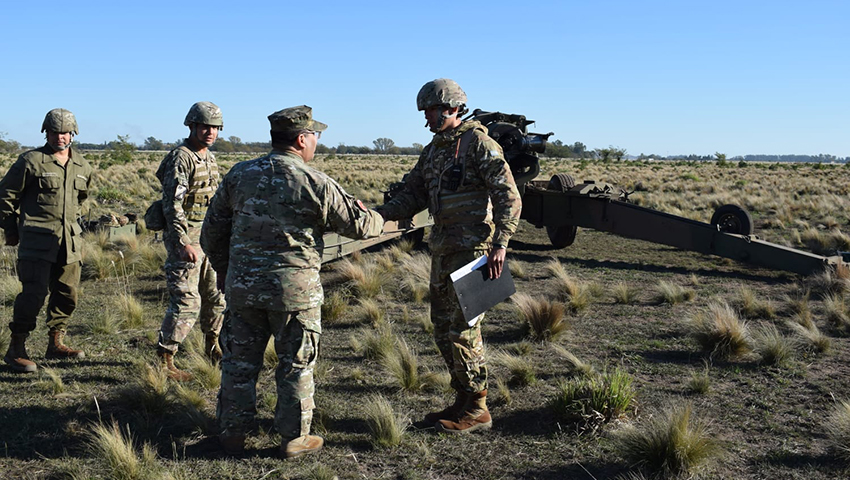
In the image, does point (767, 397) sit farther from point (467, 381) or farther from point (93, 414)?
point (93, 414)

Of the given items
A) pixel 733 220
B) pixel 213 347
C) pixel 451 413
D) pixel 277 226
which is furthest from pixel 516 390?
pixel 733 220

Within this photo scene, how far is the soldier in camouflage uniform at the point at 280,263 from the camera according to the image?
3.62m

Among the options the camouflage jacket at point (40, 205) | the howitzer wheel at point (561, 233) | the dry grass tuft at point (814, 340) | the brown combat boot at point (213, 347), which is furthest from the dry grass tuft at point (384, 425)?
the howitzer wheel at point (561, 233)

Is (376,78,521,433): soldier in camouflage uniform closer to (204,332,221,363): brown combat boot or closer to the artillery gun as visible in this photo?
(204,332,221,363): brown combat boot

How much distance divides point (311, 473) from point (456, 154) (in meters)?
2.03

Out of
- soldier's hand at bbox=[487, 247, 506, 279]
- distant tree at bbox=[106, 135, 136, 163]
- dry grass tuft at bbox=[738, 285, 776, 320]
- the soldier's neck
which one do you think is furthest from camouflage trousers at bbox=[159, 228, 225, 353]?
distant tree at bbox=[106, 135, 136, 163]

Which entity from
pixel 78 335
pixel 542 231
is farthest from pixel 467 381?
pixel 542 231

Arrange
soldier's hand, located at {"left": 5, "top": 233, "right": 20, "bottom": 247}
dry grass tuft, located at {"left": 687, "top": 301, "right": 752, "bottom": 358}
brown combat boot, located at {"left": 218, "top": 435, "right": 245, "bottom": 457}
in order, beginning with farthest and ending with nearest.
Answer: dry grass tuft, located at {"left": 687, "top": 301, "right": 752, "bottom": 358}, soldier's hand, located at {"left": 5, "top": 233, "right": 20, "bottom": 247}, brown combat boot, located at {"left": 218, "top": 435, "right": 245, "bottom": 457}

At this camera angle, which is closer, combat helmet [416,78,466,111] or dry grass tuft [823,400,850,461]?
dry grass tuft [823,400,850,461]

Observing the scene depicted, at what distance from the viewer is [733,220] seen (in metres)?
9.84

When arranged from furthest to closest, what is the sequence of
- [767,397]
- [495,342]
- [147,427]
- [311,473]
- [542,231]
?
[542,231]
[495,342]
[767,397]
[147,427]
[311,473]

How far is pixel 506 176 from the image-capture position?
404 cm

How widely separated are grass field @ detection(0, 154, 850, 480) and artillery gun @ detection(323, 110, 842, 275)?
0.38m

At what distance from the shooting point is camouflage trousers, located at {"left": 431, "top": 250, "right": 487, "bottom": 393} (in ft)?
13.7
